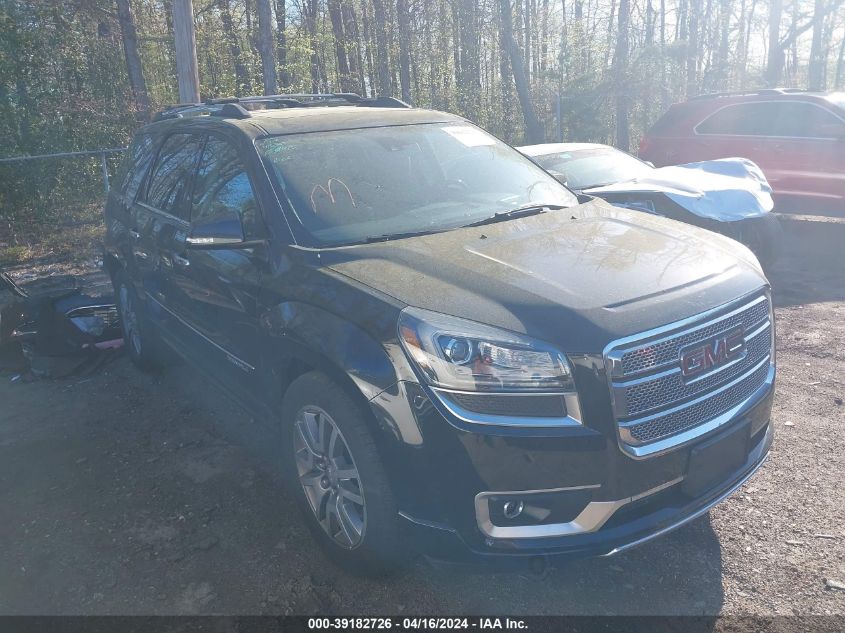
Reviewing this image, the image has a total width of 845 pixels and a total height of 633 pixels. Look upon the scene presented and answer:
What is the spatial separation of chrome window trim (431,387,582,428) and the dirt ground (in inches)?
22.8

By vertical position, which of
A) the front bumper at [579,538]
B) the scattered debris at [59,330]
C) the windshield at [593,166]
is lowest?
the scattered debris at [59,330]

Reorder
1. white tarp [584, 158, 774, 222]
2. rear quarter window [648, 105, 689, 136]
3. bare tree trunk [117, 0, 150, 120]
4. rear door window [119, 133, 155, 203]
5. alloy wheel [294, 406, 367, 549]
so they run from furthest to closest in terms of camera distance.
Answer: bare tree trunk [117, 0, 150, 120] → rear quarter window [648, 105, 689, 136] → white tarp [584, 158, 774, 222] → rear door window [119, 133, 155, 203] → alloy wheel [294, 406, 367, 549]

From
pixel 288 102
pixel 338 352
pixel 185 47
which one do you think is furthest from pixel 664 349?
pixel 185 47

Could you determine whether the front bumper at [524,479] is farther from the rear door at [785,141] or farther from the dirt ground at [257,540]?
the rear door at [785,141]

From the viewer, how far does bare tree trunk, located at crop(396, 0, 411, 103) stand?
68.2ft

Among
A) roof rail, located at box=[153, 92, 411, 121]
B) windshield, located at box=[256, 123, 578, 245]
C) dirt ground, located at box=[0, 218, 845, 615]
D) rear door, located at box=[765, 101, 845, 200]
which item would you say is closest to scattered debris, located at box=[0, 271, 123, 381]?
dirt ground, located at box=[0, 218, 845, 615]

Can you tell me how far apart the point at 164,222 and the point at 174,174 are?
34cm

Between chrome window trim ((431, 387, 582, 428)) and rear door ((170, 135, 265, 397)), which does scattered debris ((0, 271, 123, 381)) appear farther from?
chrome window trim ((431, 387, 582, 428))

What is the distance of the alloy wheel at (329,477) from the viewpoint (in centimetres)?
296

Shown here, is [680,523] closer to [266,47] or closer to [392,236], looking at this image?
[392,236]

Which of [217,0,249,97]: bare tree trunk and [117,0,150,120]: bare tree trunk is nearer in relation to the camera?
[117,0,150,120]: bare tree trunk

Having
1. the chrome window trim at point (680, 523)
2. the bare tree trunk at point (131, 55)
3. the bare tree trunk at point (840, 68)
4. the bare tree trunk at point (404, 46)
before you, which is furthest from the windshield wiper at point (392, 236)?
the bare tree trunk at point (840, 68)

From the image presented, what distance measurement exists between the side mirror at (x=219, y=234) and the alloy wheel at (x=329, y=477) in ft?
3.04

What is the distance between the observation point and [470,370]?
2.57 metres
